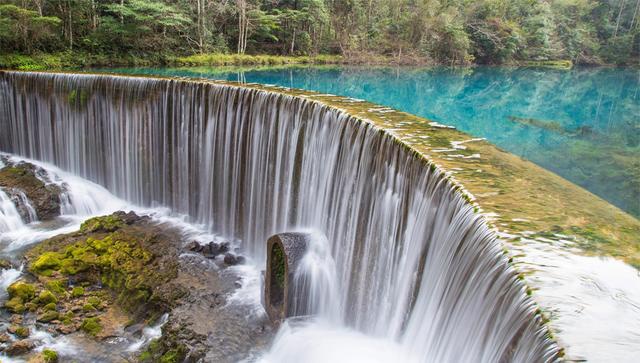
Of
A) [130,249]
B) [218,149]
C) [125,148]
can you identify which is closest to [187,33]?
[125,148]

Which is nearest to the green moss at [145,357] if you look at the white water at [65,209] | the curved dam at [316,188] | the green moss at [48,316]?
the green moss at [48,316]

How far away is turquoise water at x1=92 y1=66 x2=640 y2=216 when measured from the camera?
11.9 metres

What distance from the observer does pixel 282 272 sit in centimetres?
744

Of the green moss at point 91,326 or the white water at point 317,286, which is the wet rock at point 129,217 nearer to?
the green moss at point 91,326

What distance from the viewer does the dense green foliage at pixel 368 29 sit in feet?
80.3

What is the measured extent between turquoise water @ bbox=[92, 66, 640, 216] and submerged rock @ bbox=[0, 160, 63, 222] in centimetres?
922

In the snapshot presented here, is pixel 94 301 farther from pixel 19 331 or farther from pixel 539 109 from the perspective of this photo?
pixel 539 109

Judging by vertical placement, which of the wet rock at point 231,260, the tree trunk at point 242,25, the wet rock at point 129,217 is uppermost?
the tree trunk at point 242,25

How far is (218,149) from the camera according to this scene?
35.4ft

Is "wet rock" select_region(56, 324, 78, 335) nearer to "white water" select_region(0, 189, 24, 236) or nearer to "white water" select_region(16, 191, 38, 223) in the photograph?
"white water" select_region(0, 189, 24, 236)

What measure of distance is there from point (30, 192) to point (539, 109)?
18.9 metres

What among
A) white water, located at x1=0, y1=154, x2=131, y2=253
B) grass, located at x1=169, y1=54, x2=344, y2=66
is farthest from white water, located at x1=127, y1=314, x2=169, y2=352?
grass, located at x1=169, y1=54, x2=344, y2=66

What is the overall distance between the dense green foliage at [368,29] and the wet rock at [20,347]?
63.6 feet

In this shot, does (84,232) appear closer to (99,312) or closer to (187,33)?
(99,312)
